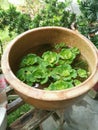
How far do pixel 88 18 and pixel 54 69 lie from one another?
0.50m

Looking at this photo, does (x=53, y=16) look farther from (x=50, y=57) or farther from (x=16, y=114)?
(x=16, y=114)

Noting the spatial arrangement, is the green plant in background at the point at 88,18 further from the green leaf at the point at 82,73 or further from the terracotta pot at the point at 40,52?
the green leaf at the point at 82,73

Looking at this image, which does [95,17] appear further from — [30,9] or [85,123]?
[85,123]

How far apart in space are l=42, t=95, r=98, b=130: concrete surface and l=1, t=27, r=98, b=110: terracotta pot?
1.83 ft

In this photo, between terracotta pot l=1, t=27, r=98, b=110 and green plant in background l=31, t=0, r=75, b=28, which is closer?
terracotta pot l=1, t=27, r=98, b=110

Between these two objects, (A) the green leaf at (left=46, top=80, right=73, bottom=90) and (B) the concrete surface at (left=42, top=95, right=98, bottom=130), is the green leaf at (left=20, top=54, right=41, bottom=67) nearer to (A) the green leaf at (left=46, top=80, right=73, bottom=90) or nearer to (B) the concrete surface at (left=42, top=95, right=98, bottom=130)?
(A) the green leaf at (left=46, top=80, right=73, bottom=90)

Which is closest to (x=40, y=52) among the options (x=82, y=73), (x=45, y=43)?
(x=45, y=43)

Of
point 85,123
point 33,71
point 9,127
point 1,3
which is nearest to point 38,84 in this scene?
point 33,71

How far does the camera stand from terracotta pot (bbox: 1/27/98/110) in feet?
4.26

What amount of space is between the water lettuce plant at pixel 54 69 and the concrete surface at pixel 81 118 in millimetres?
510

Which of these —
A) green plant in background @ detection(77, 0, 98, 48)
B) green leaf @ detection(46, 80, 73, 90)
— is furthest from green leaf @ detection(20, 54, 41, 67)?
green plant in background @ detection(77, 0, 98, 48)

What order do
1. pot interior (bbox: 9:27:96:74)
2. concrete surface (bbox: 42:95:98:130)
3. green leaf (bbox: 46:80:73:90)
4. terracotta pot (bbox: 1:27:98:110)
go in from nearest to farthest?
terracotta pot (bbox: 1:27:98:110)
green leaf (bbox: 46:80:73:90)
pot interior (bbox: 9:27:96:74)
concrete surface (bbox: 42:95:98:130)

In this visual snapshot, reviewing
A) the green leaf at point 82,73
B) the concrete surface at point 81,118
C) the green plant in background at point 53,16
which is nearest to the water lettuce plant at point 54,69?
the green leaf at point 82,73

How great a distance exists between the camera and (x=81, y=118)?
199 centimetres
